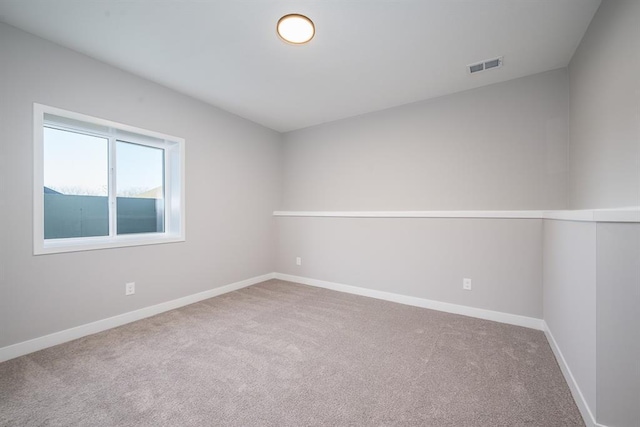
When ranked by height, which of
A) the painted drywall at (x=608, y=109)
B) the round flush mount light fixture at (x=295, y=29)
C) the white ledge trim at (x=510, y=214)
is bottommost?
the white ledge trim at (x=510, y=214)

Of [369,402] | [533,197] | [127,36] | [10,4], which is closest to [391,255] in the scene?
[533,197]

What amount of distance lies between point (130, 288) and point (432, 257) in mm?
3356

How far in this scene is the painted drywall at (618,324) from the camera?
1151 mm

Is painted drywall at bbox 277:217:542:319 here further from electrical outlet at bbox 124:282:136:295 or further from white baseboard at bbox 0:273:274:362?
electrical outlet at bbox 124:282:136:295

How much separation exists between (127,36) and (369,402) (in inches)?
127

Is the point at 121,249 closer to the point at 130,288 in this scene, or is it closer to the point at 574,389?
the point at 130,288

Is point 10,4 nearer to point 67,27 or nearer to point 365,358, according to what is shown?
point 67,27

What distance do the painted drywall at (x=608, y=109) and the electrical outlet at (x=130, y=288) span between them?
13.0ft

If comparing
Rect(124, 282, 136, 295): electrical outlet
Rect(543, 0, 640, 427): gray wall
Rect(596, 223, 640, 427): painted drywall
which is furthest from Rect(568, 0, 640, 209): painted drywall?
Rect(124, 282, 136, 295): electrical outlet

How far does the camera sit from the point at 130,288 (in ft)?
8.68

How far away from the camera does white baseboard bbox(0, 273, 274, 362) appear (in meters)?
1.97

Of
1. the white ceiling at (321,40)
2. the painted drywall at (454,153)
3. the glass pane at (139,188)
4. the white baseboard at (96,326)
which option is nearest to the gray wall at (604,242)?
the painted drywall at (454,153)

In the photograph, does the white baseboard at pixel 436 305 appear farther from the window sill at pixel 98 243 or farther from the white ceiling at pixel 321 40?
the white ceiling at pixel 321 40

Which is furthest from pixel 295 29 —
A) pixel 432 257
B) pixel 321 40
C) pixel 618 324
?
pixel 432 257
